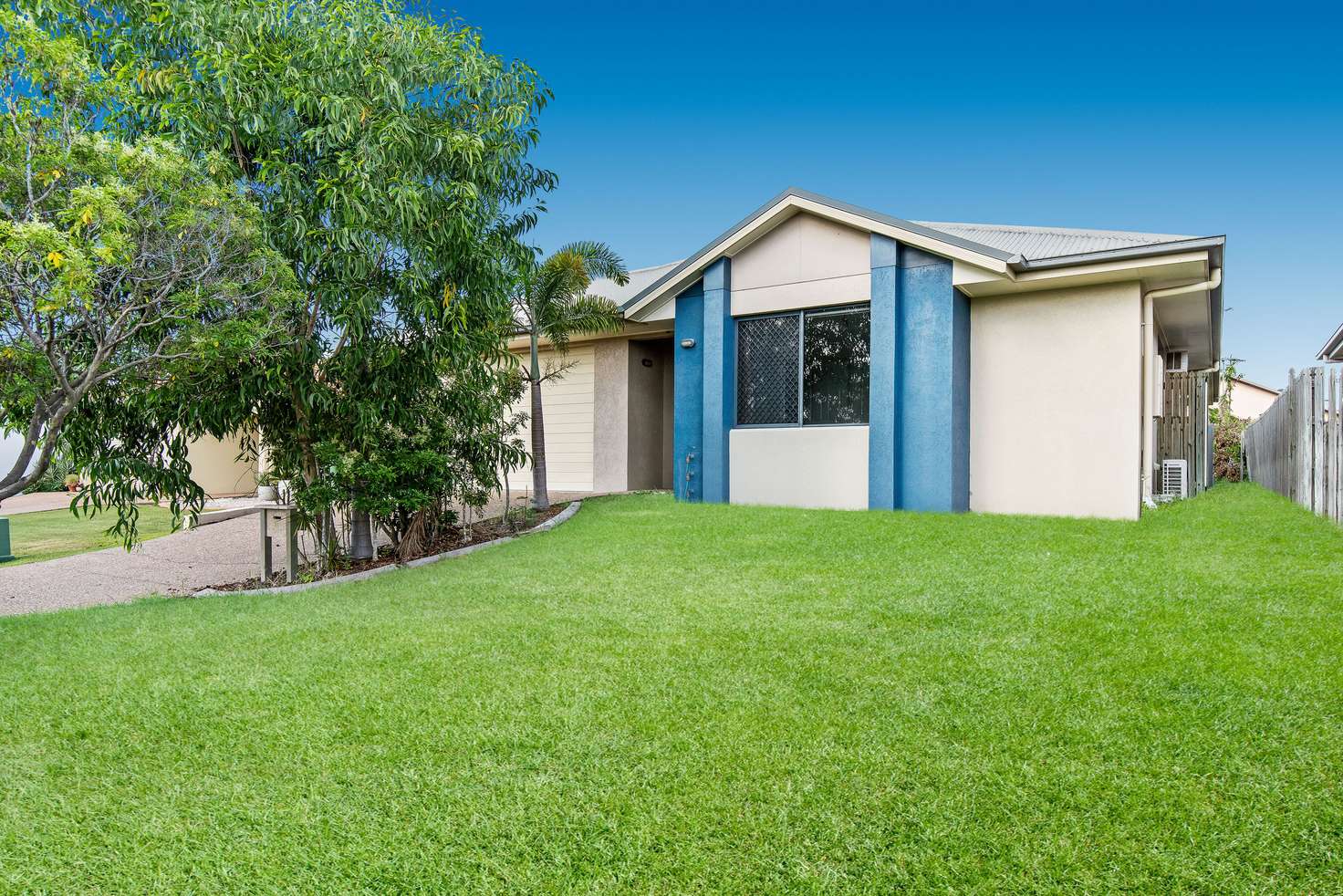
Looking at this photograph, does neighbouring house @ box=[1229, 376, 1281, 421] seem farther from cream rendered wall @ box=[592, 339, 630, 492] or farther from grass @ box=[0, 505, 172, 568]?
grass @ box=[0, 505, 172, 568]

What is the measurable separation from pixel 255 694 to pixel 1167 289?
11.2 meters

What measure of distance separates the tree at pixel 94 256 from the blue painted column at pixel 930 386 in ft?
25.7

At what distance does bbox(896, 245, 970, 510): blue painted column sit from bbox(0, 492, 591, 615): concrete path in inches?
262

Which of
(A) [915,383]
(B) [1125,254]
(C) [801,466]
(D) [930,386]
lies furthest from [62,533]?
(B) [1125,254]

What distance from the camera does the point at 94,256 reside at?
4.41 metres

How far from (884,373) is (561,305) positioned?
16.7 feet

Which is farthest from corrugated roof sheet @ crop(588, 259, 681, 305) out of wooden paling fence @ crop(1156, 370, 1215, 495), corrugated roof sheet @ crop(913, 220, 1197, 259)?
wooden paling fence @ crop(1156, 370, 1215, 495)

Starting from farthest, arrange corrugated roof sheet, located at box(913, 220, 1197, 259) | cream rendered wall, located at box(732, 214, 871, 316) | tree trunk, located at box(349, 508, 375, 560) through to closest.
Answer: cream rendered wall, located at box(732, 214, 871, 316)
corrugated roof sheet, located at box(913, 220, 1197, 259)
tree trunk, located at box(349, 508, 375, 560)

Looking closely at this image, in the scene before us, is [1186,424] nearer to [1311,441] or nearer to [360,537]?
[1311,441]

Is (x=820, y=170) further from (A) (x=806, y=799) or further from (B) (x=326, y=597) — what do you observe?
(A) (x=806, y=799)

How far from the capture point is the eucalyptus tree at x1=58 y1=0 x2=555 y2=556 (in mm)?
6512

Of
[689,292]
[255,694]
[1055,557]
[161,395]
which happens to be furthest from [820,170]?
[255,694]

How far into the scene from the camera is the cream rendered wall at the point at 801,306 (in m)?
10.7

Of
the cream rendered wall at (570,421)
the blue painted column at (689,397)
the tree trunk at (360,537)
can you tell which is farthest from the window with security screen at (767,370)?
the tree trunk at (360,537)
